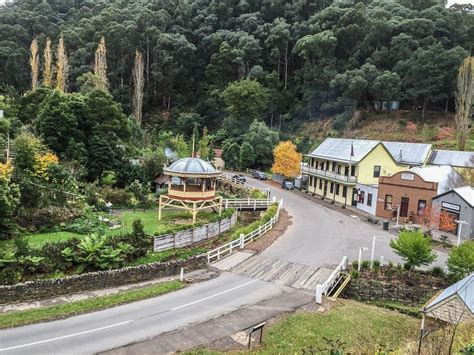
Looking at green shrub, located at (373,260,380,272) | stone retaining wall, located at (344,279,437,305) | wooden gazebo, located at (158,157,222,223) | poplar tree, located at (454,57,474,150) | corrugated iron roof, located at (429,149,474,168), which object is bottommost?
stone retaining wall, located at (344,279,437,305)

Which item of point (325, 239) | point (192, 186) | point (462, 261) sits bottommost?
point (325, 239)

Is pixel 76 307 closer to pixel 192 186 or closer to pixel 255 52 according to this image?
pixel 192 186

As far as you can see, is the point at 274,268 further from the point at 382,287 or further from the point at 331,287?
the point at 382,287

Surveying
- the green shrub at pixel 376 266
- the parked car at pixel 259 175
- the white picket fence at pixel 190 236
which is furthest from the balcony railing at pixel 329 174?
the green shrub at pixel 376 266

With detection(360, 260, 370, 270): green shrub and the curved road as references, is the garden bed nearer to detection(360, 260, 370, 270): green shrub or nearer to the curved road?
detection(360, 260, 370, 270): green shrub

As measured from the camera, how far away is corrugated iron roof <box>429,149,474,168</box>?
4128 cm

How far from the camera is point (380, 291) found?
20.7 meters

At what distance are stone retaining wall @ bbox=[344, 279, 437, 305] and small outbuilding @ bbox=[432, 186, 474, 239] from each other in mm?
10380

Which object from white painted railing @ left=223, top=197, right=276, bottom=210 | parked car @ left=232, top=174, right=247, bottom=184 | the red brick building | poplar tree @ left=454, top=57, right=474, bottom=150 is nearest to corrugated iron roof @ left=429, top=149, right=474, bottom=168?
poplar tree @ left=454, top=57, right=474, bottom=150

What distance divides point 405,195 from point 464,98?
80.9 ft

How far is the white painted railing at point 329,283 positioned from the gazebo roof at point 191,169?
12505 millimetres

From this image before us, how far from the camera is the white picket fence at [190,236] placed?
2286 cm

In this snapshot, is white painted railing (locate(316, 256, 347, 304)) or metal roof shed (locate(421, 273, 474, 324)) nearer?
metal roof shed (locate(421, 273, 474, 324))

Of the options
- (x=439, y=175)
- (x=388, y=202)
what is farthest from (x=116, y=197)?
(x=439, y=175)
